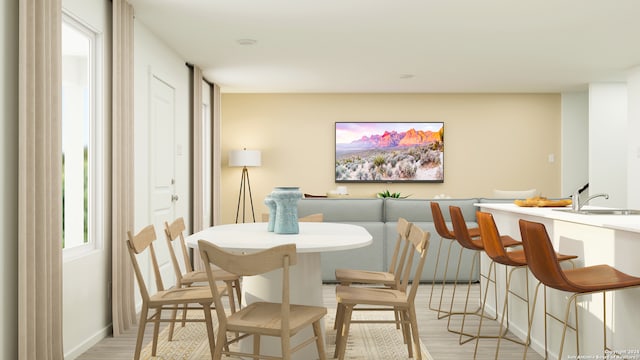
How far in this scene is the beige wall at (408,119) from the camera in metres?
10.1

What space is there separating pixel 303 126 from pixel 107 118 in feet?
19.4

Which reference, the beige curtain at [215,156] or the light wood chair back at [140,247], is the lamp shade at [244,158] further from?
the light wood chair back at [140,247]

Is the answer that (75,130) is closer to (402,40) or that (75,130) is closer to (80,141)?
(80,141)

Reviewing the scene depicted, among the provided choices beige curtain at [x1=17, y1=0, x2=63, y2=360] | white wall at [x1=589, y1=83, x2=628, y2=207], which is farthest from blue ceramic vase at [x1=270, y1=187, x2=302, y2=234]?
white wall at [x1=589, y1=83, x2=628, y2=207]

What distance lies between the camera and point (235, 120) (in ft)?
33.2

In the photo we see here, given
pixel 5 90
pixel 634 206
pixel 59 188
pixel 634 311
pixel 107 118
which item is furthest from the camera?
pixel 634 206

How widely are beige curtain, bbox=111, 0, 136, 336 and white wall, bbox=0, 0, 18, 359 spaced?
4.25 ft

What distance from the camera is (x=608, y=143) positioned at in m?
8.94

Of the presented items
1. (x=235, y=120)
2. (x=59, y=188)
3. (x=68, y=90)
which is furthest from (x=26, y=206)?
(x=235, y=120)

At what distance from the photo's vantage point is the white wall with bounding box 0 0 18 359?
295cm

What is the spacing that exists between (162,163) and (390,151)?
509cm

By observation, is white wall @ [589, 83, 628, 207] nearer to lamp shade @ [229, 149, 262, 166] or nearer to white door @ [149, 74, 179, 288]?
lamp shade @ [229, 149, 262, 166]

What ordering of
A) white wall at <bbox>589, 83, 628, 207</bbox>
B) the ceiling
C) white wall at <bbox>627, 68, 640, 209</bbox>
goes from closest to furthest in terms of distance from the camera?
the ceiling → white wall at <bbox>627, 68, 640, 209</bbox> → white wall at <bbox>589, 83, 628, 207</bbox>

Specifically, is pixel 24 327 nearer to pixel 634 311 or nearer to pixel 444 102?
pixel 634 311
